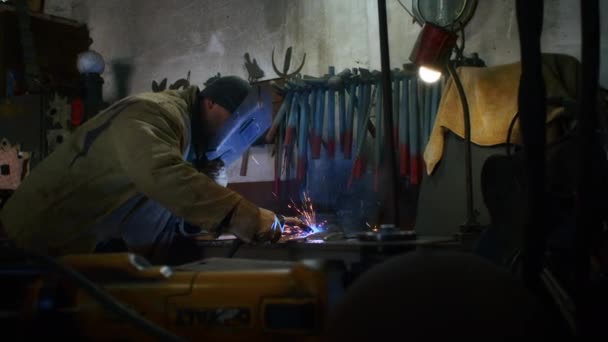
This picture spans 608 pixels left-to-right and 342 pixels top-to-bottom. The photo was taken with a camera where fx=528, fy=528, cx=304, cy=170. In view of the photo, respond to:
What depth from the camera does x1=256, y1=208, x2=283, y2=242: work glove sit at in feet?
6.09

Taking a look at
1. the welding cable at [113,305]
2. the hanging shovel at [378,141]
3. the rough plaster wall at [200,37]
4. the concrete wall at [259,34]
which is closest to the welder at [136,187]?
the hanging shovel at [378,141]

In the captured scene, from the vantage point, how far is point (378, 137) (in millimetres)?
2738

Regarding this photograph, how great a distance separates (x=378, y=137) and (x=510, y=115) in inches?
28.1

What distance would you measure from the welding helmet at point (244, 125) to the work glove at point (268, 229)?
55 cm

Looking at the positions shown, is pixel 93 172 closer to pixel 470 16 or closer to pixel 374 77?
pixel 374 77

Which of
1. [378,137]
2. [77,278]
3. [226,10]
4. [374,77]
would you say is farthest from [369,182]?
[77,278]

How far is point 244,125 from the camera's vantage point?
236 cm

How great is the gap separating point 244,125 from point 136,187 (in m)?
0.61

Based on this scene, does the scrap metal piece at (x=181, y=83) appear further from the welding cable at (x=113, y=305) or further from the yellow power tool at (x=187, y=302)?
the welding cable at (x=113, y=305)

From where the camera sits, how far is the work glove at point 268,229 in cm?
186

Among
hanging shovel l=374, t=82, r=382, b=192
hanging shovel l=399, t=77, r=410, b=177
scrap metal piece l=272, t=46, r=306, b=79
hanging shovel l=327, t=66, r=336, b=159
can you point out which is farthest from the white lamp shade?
hanging shovel l=399, t=77, r=410, b=177

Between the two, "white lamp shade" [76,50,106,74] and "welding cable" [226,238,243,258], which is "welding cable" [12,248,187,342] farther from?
"white lamp shade" [76,50,106,74]

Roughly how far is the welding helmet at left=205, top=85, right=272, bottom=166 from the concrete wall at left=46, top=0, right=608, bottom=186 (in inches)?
37.2

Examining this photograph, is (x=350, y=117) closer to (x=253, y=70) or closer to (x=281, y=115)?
(x=281, y=115)
